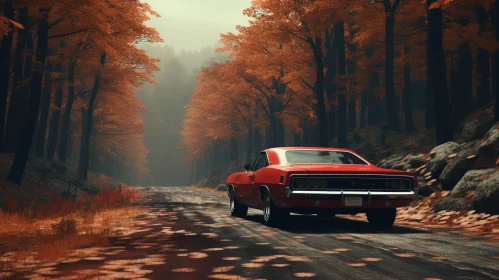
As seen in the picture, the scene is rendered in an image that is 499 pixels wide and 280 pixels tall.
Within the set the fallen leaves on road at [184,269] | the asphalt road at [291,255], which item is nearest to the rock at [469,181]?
the asphalt road at [291,255]

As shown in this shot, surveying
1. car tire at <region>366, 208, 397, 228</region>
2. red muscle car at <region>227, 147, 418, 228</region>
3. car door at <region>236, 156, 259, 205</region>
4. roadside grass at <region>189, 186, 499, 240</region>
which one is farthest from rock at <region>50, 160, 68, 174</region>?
car tire at <region>366, 208, 397, 228</region>

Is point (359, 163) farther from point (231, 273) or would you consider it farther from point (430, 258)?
point (231, 273)

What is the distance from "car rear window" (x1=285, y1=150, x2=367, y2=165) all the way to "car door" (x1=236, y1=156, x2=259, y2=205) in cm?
122

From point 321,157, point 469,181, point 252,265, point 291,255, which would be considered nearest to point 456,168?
point 469,181

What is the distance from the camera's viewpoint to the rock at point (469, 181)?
1144 cm

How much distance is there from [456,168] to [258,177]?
218 inches

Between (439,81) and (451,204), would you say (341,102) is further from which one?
(451,204)

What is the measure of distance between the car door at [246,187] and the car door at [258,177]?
118mm

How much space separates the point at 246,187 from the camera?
11.5 meters

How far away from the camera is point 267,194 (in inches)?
390

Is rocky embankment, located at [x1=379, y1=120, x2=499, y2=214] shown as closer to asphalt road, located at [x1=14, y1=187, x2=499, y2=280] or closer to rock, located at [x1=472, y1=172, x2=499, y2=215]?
rock, located at [x1=472, y1=172, x2=499, y2=215]

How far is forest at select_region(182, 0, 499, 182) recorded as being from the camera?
20.3 meters

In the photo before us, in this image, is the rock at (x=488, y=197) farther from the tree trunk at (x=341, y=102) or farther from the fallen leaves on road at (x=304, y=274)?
the tree trunk at (x=341, y=102)

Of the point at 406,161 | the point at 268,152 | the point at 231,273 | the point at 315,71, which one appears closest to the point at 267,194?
the point at 268,152
